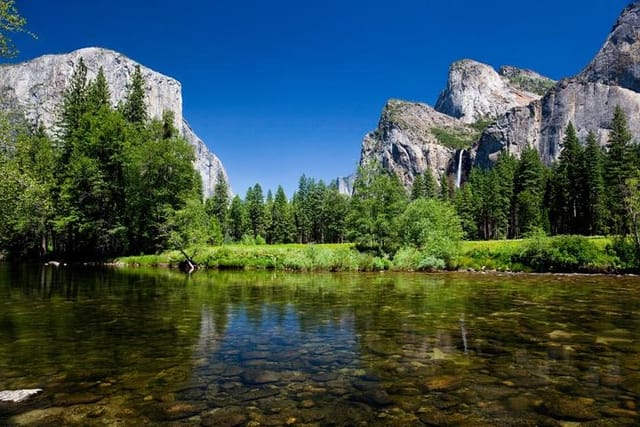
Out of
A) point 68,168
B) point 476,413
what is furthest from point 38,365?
point 68,168

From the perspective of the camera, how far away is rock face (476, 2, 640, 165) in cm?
17238

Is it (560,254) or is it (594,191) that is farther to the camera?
(594,191)

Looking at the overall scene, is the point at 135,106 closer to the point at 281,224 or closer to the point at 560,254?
the point at 281,224

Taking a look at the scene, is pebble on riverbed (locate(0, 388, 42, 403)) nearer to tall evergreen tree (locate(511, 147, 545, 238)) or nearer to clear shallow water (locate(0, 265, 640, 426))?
clear shallow water (locate(0, 265, 640, 426))

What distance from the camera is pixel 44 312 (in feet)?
49.4

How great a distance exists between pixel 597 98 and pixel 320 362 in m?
211

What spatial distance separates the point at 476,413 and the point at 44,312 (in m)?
14.9

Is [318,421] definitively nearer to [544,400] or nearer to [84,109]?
[544,400]

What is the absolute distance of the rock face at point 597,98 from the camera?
172 metres

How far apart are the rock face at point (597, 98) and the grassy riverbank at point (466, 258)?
162562 mm

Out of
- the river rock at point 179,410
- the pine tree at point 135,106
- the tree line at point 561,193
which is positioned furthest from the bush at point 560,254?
the pine tree at point 135,106

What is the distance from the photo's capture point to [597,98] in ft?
582

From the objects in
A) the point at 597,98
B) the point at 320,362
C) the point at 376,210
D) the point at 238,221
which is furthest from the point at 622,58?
the point at 320,362

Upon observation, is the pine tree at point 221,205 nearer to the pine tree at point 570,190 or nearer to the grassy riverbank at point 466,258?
the grassy riverbank at point 466,258
